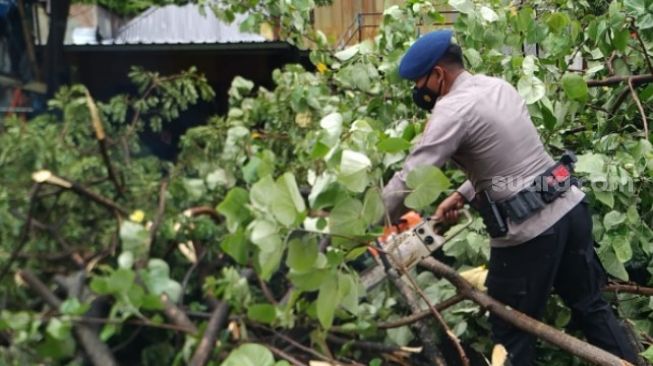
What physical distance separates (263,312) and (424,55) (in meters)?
1.02

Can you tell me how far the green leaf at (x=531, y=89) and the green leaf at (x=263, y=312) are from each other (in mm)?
1136

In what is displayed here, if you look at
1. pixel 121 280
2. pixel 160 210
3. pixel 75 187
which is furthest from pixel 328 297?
pixel 75 187

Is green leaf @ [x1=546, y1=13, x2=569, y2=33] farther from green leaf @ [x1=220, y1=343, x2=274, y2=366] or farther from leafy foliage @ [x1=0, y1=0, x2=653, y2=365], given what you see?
green leaf @ [x1=220, y1=343, x2=274, y2=366]

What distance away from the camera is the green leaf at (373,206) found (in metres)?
2.34

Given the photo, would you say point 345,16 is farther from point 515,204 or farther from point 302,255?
point 302,255

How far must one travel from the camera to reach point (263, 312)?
2885mm

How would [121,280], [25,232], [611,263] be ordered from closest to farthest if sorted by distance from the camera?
[121,280], [611,263], [25,232]

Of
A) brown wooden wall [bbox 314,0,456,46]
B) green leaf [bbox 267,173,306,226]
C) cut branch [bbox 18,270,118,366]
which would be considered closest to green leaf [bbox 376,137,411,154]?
green leaf [bbox 267,173,306,226]

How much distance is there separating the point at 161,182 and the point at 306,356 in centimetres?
111

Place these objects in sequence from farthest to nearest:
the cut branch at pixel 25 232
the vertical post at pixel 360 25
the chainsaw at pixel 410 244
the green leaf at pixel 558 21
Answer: the vertical post at pixel 360 25
the cut branch at pixel 25 232
the green leaf at pixel 558 21
the chainsaw at pixel 410 244

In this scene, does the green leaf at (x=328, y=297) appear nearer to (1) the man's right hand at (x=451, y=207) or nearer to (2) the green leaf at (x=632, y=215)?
(1) the man's right hand at (x=451, y=207)

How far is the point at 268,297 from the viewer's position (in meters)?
3.29

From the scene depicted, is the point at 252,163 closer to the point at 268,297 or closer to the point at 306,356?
the point at 268,297

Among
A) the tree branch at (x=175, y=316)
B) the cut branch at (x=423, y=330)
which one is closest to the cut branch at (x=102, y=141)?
the tree branch at (x=175, y=316)
